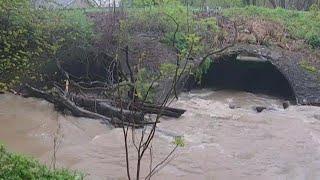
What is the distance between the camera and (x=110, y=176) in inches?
416

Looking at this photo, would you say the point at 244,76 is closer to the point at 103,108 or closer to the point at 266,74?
the point at 266,74

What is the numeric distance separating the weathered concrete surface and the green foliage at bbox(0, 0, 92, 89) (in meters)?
5.96

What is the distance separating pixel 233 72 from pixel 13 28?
36.9ft

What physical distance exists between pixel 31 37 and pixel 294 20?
14.9m

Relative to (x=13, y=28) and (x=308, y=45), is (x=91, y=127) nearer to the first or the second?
(x=13, y=28)

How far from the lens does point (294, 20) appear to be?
2708 centimetres

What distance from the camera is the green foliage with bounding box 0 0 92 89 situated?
17.4 meters

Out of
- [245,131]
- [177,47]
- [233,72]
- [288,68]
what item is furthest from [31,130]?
[233,72]

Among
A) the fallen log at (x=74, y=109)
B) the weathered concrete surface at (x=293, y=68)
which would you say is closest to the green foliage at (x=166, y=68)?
the fallen log at (x=74, y=109)

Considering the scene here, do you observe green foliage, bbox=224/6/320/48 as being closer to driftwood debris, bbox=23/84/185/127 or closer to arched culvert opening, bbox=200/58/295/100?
arched culvert opening, bbox=200/58/295/100

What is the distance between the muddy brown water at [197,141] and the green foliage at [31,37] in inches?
54.7

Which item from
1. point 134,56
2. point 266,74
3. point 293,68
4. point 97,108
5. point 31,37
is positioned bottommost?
point 266,74

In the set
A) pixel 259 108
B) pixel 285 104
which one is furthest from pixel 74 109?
pixel 285 104

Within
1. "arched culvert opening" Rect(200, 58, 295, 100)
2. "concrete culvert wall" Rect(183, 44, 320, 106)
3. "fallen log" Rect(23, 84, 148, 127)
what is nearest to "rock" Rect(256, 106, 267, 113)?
"concrete culvert wall" Rect(183, 44, 320, 106)
